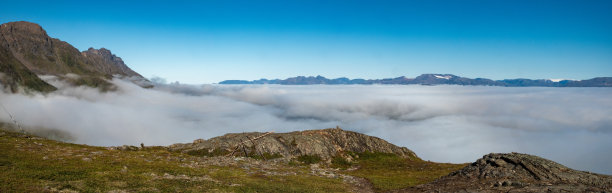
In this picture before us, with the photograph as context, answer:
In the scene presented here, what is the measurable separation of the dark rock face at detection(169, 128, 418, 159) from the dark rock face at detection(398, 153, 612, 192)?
252 feet

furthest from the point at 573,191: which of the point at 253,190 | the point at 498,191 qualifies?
the point at 253,190

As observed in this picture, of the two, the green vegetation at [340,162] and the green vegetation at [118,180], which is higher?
the green vegetation at [118,180]

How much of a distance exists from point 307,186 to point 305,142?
77.0 m

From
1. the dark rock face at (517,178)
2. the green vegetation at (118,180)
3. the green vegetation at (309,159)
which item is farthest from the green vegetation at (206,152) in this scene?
the dark rock face at (517,178)

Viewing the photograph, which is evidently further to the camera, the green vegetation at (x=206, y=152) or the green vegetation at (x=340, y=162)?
the green vegetation at (x=340, y=162)

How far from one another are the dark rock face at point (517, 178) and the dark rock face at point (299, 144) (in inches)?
3026

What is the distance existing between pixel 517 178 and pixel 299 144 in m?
87.9

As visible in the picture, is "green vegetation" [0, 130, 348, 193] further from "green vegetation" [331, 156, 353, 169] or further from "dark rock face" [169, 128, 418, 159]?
"green vegetation" [331, 156, 353, 169]

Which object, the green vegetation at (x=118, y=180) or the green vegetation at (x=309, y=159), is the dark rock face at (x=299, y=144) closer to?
the green vegetation at (x=309, y=159)

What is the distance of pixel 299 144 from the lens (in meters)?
119

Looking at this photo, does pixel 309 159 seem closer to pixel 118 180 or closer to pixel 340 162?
pixel 340 162

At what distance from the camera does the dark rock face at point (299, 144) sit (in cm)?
11373

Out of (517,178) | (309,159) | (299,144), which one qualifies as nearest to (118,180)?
(517,178)


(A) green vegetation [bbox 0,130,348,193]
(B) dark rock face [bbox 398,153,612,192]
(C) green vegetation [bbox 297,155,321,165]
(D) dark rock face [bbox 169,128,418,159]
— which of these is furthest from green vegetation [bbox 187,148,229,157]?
(B) dark rock face [bbox 398,153,612,192]
